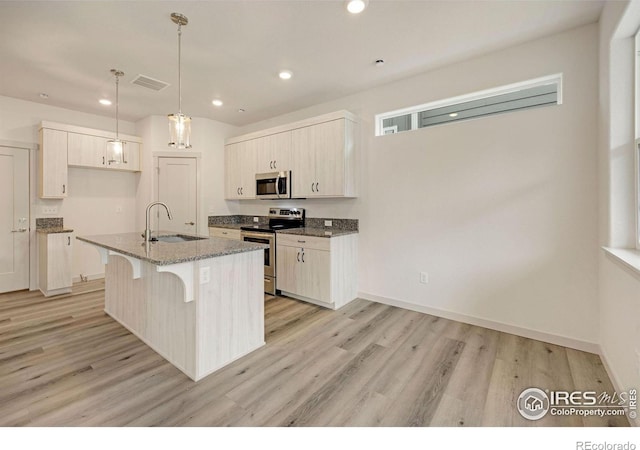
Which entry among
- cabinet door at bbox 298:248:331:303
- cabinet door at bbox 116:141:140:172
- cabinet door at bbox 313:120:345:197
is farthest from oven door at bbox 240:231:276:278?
cabinet door at bbox 116:141:140:172

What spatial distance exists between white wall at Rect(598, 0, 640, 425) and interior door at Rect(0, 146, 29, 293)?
6608 mm

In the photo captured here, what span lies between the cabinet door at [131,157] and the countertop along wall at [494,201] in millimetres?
3771

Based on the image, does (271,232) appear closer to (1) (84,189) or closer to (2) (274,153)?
(2) (274,153)

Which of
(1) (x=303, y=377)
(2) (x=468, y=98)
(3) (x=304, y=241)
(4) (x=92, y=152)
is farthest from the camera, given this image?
(4) (x=92, y=152)

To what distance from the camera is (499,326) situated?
2.92m

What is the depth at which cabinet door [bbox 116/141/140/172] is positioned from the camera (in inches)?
191

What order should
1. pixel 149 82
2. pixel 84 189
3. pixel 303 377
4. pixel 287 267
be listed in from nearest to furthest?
1. pixel 303 377
2. pixel 149 82
3. pixel 287 267
4. pixel 84 189

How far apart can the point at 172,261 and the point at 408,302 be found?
2716 mm

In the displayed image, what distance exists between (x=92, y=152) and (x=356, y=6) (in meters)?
4.51

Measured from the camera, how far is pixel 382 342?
270cm

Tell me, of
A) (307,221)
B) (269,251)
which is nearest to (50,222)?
(269,251)

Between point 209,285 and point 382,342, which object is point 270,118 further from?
point 382,342

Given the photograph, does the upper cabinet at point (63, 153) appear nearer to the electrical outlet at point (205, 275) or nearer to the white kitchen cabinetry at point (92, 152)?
the white kitchen cabinetry at point (92, 152)

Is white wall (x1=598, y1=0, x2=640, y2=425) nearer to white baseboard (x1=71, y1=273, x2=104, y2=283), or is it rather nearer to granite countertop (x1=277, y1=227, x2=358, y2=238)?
granite countertop (x1=277, y1=227, x2=358, y2=238)
